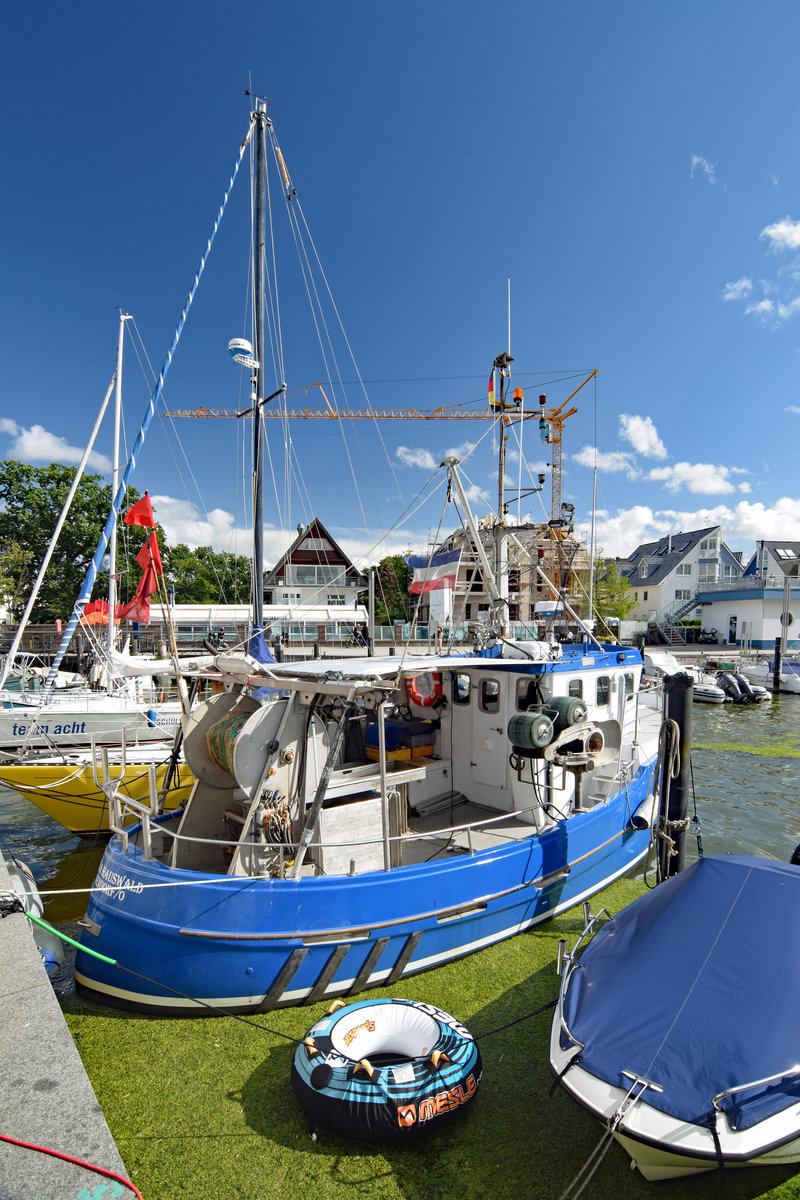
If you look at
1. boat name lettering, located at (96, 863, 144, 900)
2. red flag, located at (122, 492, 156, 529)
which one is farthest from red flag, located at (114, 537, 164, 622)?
boat name lettering, located at (96, 863, 144, 900)

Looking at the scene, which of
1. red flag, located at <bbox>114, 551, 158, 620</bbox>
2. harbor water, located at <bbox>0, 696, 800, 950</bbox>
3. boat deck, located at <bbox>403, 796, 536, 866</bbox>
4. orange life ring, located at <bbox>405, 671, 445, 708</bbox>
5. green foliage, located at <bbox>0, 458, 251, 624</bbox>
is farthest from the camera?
green foliage, located at <bbox>0, 458, 251, 624</bbox>

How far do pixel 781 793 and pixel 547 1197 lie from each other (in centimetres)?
1425

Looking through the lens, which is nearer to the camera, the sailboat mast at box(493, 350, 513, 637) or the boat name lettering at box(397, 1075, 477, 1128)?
the boat name lettering at box(397, 1075, 477, 1128)

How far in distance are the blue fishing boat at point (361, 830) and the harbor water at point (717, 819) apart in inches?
46.6

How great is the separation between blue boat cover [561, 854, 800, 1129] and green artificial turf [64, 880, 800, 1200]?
0.52 metres

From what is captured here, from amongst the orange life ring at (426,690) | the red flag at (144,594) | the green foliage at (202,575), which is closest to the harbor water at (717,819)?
the red flag at (144,594)

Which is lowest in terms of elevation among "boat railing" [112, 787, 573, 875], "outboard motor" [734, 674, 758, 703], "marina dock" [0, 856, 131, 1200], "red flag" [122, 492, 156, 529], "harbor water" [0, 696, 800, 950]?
"harbor water" [0, 696, 800, 950]

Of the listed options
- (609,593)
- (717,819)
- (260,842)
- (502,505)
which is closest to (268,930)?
(260,842)

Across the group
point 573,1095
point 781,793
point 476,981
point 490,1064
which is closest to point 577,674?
point 476,981

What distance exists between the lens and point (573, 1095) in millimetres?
3760

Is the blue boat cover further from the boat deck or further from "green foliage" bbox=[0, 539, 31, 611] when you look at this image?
"green foliage" bbox=[0, 539, 31, 611]

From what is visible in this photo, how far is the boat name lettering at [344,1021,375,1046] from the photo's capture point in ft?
15.1

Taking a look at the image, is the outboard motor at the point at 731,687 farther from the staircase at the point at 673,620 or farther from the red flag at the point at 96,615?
the red flag at the point at 96,615

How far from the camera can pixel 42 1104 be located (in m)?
3.37
